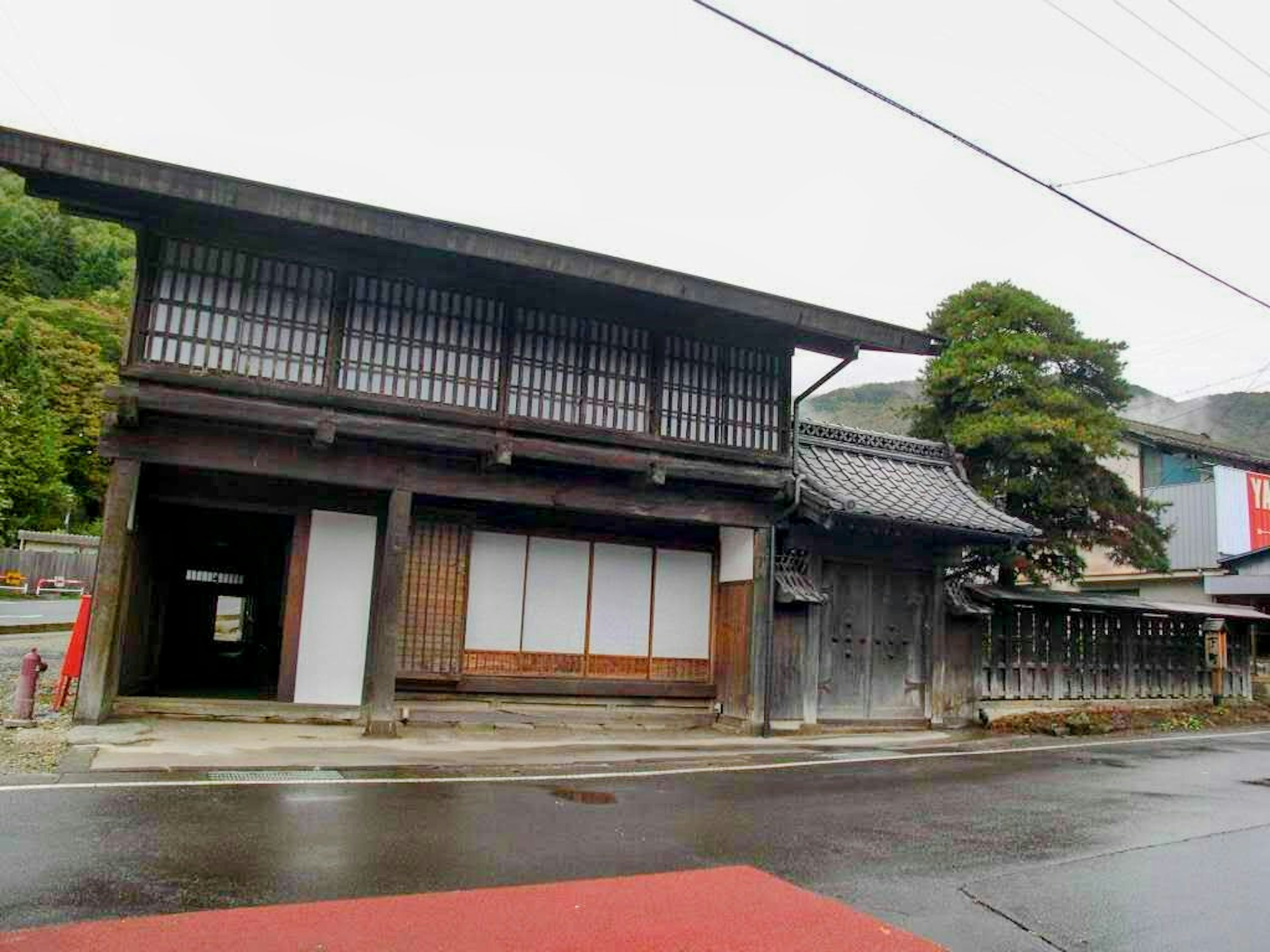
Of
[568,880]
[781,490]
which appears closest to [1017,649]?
[781,490]

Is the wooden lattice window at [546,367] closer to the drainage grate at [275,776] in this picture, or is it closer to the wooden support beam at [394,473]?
the wooden support beam at [394,473]

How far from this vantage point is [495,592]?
13109mm

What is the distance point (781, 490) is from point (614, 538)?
2.68 m

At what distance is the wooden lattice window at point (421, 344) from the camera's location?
11.7 meters

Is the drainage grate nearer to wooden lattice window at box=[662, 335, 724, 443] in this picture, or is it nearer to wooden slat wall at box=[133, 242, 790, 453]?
wooden slat wall at box=[133, 242, 790, 453]

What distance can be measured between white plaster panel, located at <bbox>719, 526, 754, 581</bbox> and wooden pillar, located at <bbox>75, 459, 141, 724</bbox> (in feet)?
26.7

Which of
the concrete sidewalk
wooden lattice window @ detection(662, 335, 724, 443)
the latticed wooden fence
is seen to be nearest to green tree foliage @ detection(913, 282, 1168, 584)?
the latticed wooden fence

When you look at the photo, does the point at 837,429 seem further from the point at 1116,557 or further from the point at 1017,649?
the point at 1116,557

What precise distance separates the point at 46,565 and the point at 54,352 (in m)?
18.4

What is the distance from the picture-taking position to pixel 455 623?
12656 mm

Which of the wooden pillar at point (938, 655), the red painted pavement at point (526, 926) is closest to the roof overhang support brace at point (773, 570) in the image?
the wooden pillar at point (938, 655)

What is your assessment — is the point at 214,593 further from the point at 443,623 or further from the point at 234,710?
the point at 443,623

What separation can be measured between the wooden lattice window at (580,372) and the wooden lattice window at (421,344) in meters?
0.39

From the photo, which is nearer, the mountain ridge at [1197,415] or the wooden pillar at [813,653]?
the wooden pillar at [813,653]
